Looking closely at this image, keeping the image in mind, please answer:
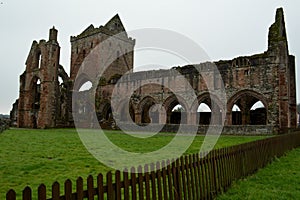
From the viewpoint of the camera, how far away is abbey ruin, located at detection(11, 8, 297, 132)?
22.8 metres

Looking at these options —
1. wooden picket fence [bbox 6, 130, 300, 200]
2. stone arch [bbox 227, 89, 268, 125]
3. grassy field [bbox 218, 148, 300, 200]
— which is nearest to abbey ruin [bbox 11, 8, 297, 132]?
stone arch [bbox 227, 89, 268, 125]

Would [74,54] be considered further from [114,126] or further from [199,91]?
[199,91]

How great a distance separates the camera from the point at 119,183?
3156 millimetres

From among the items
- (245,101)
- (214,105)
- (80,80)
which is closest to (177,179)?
(214,105)

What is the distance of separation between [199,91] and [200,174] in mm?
22096

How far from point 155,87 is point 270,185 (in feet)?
78.3

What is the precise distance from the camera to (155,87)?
29.6 m

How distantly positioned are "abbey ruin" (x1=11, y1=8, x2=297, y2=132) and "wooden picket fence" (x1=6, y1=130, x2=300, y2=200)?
1407 cm

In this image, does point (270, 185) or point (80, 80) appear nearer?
point (270, 185)

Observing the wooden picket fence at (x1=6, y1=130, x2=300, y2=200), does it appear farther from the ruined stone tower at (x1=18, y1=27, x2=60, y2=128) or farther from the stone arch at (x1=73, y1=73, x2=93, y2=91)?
the stone arch at (x1=73, y1=73, x2=93, y2=91)

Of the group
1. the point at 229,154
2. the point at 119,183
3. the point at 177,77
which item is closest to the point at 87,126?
the point at 177,77

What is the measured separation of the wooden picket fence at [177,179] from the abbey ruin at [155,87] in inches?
554

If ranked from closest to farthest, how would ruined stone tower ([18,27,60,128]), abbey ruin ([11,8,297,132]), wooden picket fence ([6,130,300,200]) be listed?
wooden picket fence ([6,130,300,200]), abbey ruin ([11,8,297,132]), ruined stone tower ([18,27,60,128])

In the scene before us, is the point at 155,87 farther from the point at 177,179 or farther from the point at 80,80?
the point at 177,179
